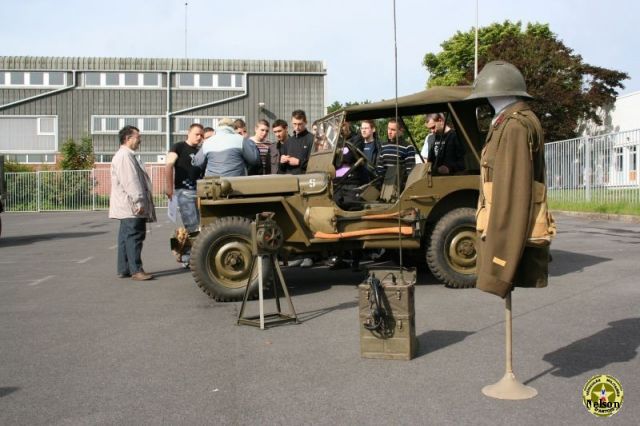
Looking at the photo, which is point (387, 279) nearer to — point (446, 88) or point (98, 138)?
point (446, 88)

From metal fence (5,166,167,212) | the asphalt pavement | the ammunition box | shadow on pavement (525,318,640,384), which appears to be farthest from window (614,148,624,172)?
metal fence (5,166,167,212)

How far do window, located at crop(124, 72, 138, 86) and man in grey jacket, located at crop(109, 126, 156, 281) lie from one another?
4310 cm

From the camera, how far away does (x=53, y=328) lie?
6.32m

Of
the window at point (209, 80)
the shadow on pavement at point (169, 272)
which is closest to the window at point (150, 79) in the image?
the window at point (209, 80)

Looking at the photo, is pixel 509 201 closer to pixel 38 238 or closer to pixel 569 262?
pixel 569 262

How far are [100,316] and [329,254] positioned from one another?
2.50m

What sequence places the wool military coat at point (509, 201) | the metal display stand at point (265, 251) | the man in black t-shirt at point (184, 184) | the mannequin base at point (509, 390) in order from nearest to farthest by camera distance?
the wool military coat at point (509, 201) < the mannequin base at point (509, 390) < the metal display stand at point (265, 251) < the man in black t-shirt at point (184, 184)

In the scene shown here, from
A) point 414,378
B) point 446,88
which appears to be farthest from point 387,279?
point 446,88

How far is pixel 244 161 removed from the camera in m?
8.68

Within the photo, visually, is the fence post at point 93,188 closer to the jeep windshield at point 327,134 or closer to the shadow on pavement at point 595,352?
the jeep windshield at point 327,134

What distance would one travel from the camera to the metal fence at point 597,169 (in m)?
19.1

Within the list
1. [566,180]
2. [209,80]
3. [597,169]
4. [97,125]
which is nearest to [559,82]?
[566,180]

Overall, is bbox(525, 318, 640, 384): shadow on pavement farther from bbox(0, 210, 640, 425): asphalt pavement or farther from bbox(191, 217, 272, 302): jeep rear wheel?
bbox(191, 217, 272, 302): jeep rear wheel

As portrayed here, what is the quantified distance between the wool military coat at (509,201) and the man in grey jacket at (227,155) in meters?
4.90
